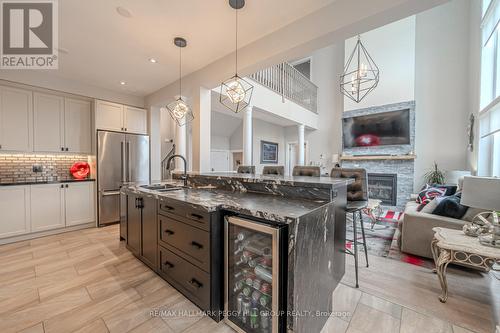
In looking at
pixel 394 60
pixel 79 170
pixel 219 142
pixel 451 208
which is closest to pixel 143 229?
pixel 79 170

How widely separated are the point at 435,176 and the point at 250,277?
6325mm

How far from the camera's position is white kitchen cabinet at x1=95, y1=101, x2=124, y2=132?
3.99m

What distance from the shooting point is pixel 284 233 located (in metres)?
1.28

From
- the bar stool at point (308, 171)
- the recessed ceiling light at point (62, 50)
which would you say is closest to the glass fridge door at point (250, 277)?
the bar stool at point (308, 171)

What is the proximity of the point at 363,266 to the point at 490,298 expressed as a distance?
1028mm

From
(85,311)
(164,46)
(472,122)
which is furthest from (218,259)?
(472,122)

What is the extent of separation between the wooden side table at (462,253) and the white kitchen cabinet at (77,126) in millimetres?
5440

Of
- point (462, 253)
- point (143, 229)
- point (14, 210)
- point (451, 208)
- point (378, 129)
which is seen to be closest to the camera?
point (462, 253)

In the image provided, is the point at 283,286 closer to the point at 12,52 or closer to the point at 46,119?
the point at 12,52

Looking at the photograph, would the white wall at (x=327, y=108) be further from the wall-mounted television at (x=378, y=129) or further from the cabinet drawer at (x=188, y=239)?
the cabinet drawer at (x=188, y=239)

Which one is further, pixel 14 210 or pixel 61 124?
pixel 61 124

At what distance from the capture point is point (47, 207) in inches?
136

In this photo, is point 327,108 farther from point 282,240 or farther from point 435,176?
point 282,240

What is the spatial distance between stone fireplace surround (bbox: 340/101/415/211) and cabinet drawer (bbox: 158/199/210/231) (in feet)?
20.5
